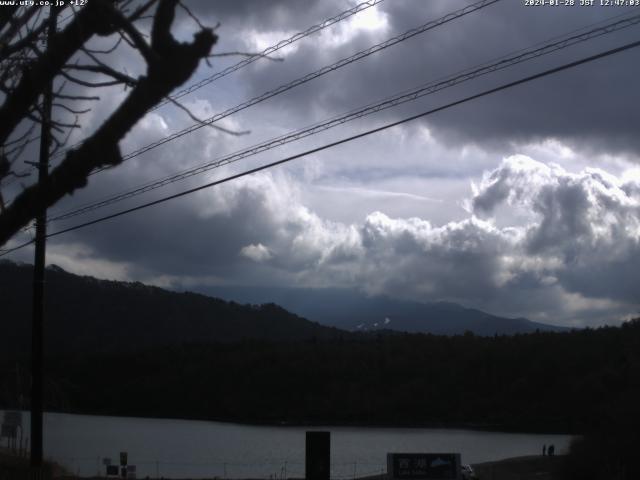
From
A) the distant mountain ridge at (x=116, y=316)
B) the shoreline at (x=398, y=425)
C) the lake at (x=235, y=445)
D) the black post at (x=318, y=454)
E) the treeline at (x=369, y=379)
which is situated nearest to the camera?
the black post at (x=318, y=454)

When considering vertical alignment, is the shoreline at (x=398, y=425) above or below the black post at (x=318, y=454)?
below

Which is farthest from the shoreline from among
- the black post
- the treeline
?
the black post

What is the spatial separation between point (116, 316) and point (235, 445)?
→ 97925mm

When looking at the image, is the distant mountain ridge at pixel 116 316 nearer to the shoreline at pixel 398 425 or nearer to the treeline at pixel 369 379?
the treeline at pixel 369 379

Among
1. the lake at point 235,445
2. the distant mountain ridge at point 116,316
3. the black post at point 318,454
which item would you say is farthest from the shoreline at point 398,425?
the black post at point 318,454

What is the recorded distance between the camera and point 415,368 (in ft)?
409

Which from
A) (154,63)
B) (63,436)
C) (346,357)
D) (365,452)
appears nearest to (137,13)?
(154,63)

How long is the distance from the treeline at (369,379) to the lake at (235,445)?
5.76 metres

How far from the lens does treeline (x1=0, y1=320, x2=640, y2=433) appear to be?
361 feet

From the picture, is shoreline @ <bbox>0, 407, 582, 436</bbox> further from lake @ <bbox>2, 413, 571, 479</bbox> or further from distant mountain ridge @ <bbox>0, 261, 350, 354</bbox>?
distant mountain ridge @ <bbox>0, 261, 350, 354</bbox>

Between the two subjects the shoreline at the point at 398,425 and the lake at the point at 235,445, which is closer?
the lake at the point at 235,445

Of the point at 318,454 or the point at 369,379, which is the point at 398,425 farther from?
the point at 318,454

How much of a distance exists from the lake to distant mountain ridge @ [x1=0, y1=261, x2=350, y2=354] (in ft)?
133

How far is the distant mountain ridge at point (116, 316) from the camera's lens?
511ft
